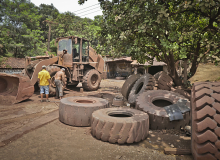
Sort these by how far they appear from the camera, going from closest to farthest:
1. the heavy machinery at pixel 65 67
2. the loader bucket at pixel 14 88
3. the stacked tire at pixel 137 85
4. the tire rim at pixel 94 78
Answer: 1. the stacked tire at pixel 137 85
2. the loader bucket at pixel 14 88
3. the heavy machinery at pixel 65 67
4. the tire rim at pixel 94 78

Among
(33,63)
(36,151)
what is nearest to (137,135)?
(36,151)

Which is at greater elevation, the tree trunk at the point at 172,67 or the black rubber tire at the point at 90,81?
the tree trunk at the point at 172,67

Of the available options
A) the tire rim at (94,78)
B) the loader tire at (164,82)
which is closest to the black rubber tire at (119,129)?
the loader tire at (164,82)

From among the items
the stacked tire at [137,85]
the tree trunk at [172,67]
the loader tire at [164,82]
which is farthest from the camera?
the tree trunk at [172,67]

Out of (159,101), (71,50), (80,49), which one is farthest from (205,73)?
(71,50)

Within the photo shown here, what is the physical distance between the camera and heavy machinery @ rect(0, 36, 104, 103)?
6.31m

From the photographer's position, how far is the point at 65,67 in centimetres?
870

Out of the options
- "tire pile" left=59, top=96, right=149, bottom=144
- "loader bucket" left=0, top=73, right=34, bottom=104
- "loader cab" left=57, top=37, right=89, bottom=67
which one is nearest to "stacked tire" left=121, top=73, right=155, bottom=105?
"tire pile" left=59, top=96, right=149, bottom=144

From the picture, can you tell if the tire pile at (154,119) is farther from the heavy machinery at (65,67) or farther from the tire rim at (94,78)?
the tire rim at (94,78)

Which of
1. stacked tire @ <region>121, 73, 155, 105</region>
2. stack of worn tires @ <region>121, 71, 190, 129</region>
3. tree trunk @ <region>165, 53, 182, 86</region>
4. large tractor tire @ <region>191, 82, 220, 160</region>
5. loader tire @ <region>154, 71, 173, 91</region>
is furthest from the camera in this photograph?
tree trunk @ <region>165, 53, 182, 86</region>

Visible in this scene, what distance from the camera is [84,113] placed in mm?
3908

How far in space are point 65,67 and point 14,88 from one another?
2867 millimetres

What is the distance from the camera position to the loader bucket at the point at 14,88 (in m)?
6.05

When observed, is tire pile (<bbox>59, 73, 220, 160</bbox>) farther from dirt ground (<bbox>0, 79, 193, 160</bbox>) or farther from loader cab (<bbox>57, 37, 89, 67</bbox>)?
loader cab (<bbox>57, 37, 89, 67</bbox>)
